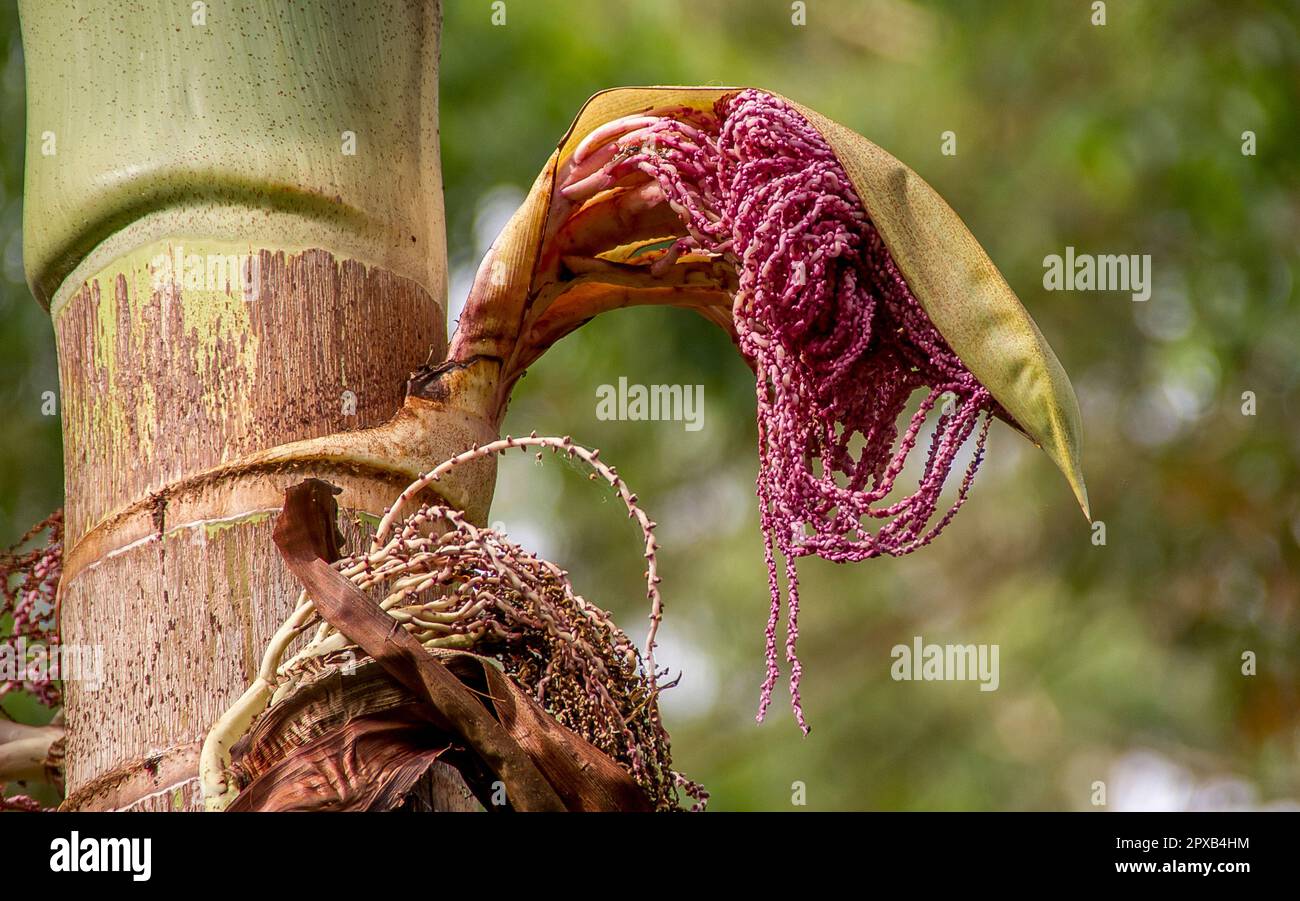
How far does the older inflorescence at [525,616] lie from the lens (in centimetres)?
137

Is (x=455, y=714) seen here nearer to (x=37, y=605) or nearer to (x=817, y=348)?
(x=817, y=348)

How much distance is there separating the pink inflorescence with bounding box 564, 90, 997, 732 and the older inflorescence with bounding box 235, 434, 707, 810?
0.12 meters

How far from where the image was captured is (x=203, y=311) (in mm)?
1443

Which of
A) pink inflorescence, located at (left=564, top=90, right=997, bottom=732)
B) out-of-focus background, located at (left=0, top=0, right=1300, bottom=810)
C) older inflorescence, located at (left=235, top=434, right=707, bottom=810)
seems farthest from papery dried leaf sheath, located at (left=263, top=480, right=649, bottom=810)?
out-of-focus background, located at (left=0, top=0, right=1300, bottom=810)

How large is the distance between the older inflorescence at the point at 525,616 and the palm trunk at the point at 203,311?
7cm

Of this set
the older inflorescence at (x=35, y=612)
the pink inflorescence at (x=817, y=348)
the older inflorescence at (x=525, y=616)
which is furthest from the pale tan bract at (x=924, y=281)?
the older inflorescence at (x=35, y=612)

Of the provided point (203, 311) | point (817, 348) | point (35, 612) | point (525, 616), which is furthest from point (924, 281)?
point (35, 612)

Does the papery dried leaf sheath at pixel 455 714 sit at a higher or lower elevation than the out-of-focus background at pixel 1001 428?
lower

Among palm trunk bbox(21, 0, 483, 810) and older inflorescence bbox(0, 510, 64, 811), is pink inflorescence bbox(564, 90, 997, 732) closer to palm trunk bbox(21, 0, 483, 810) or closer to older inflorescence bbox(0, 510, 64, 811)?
palm trunk bbox(21, 0, 483, 810)

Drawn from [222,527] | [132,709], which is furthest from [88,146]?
[132,709]

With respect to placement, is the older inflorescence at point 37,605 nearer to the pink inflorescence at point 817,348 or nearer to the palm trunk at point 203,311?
the palm trunk at point 203,311

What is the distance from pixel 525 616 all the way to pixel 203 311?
0.41 metres

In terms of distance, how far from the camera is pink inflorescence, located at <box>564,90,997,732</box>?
1.42 metres

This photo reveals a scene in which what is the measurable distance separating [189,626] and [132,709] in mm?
86
